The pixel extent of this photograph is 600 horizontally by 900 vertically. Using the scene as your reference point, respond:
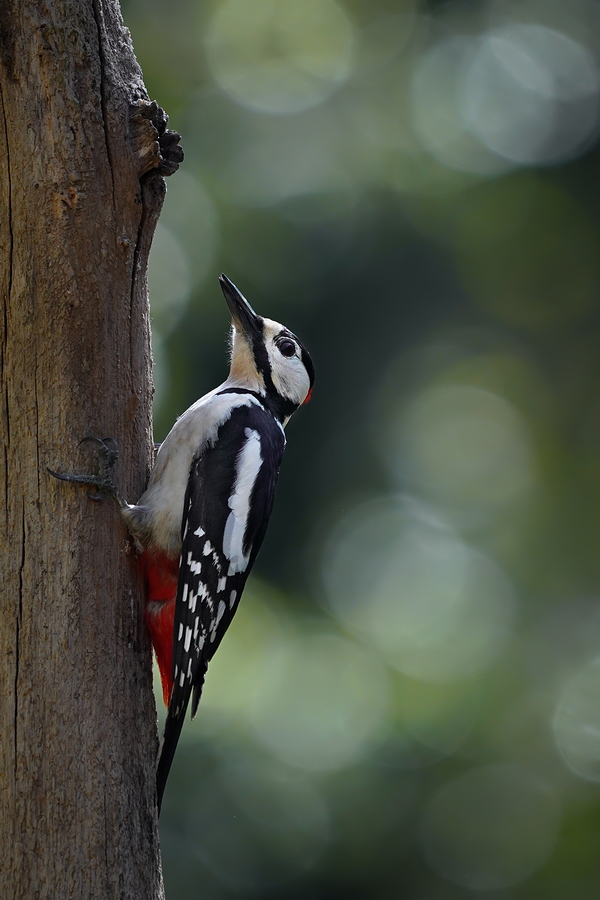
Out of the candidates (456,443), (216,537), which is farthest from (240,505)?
(456,443)

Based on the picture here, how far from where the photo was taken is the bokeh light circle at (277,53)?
740 centimetres

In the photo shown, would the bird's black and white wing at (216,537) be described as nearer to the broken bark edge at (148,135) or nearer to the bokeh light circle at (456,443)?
the broken bark edge at (148,135)

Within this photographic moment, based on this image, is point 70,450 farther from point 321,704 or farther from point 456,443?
point 456,443

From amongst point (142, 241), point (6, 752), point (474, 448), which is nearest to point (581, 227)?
point (474, 448)

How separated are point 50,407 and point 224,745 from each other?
A: 414 centimetres

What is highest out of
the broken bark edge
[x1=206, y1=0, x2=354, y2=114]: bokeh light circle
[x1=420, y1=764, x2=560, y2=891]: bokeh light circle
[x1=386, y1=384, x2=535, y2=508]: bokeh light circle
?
the broken bark edge

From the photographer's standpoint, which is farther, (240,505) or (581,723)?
(581,723)

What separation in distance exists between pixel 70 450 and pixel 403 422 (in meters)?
5.78

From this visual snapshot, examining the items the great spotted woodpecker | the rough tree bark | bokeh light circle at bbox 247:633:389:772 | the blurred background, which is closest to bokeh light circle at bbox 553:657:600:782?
the blurred background

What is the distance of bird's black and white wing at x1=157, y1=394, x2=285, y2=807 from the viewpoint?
2305 mm

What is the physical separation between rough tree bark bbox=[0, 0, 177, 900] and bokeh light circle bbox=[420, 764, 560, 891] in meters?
4.67

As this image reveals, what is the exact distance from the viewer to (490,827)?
6195 millimetres

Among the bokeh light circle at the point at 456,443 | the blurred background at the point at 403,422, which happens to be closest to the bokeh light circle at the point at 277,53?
the blurred background at the point at 403,422

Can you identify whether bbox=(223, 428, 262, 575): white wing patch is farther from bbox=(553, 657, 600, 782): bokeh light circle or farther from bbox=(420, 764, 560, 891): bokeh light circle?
bbox=(553, 657, 600, 782): bokeh light circle
